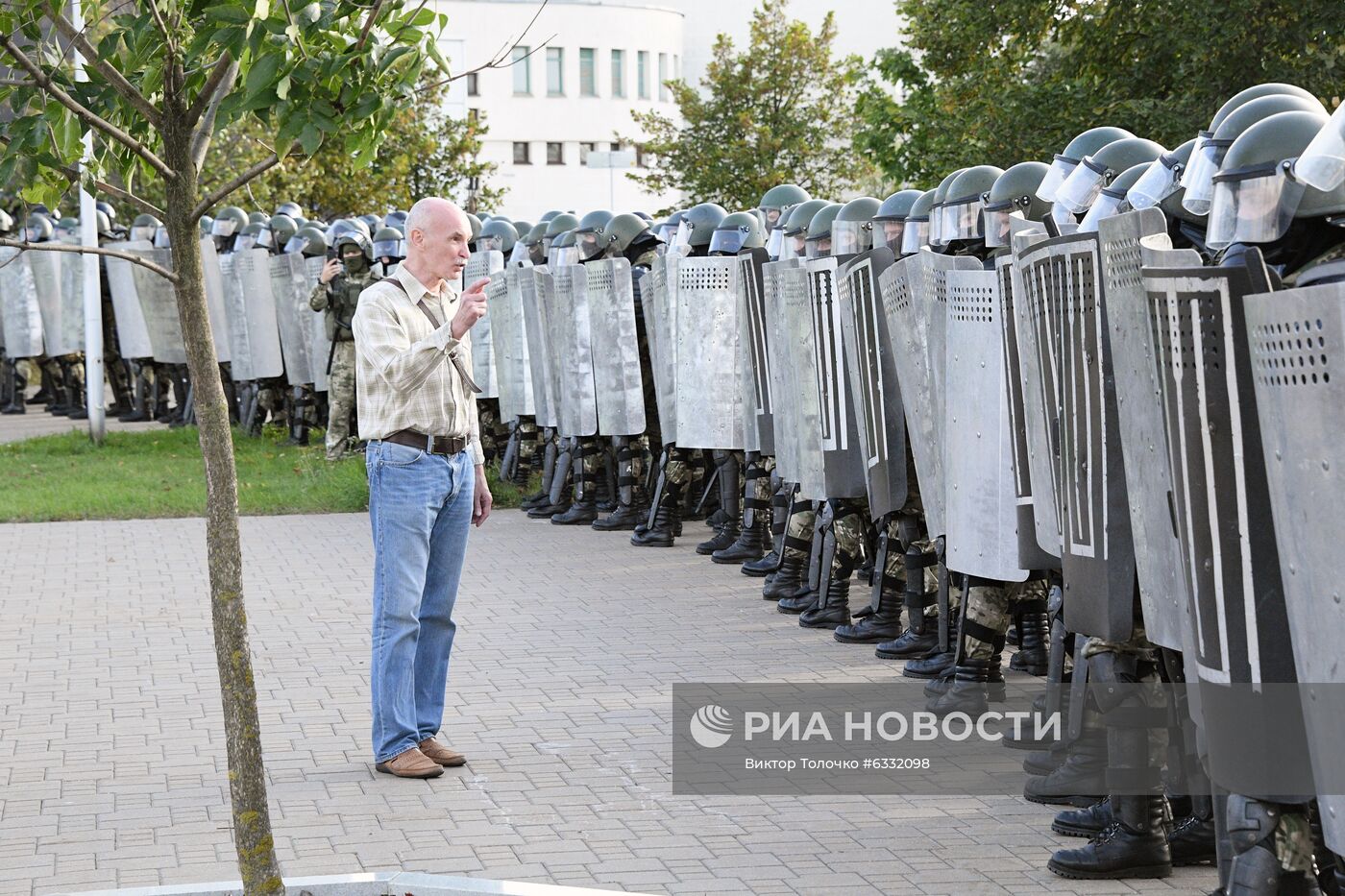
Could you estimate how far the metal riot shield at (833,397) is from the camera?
851 cm

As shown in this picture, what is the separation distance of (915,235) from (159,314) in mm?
14609

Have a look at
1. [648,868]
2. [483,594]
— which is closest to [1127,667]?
[648,868]

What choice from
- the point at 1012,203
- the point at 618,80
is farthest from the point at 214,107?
the point at 618,80

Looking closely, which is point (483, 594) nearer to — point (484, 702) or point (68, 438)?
point (484, 702)

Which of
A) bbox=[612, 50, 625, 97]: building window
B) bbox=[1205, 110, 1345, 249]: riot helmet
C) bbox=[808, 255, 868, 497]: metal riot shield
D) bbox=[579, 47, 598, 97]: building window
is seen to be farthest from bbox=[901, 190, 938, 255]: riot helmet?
bbox=[612, 50, 625, 97]: building window

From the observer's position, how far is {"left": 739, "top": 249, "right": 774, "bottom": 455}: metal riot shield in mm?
10164

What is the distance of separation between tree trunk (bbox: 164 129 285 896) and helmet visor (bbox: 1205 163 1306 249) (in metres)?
2.50

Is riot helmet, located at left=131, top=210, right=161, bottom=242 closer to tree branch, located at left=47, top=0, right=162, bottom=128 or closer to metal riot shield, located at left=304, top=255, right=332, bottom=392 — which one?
metal riot shield, located at left=304, top=255, right=332, bottom=392

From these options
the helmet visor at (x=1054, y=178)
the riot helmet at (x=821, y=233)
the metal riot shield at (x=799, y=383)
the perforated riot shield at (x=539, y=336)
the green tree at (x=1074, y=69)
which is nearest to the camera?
the helmet visor at (x=1054, y=178)

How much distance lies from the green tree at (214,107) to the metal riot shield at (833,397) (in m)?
4.33

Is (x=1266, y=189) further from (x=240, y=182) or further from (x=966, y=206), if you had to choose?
(x=966, y=206)

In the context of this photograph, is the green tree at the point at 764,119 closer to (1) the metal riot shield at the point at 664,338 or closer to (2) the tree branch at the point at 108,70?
(1) the metal riot shield at the point at 664,338

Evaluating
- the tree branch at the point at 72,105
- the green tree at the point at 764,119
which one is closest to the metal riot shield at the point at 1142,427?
the tree branch at the point at 72,105

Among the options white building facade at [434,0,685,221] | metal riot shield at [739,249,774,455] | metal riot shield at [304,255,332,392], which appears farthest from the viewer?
white building facade at [434,0,685,221]
